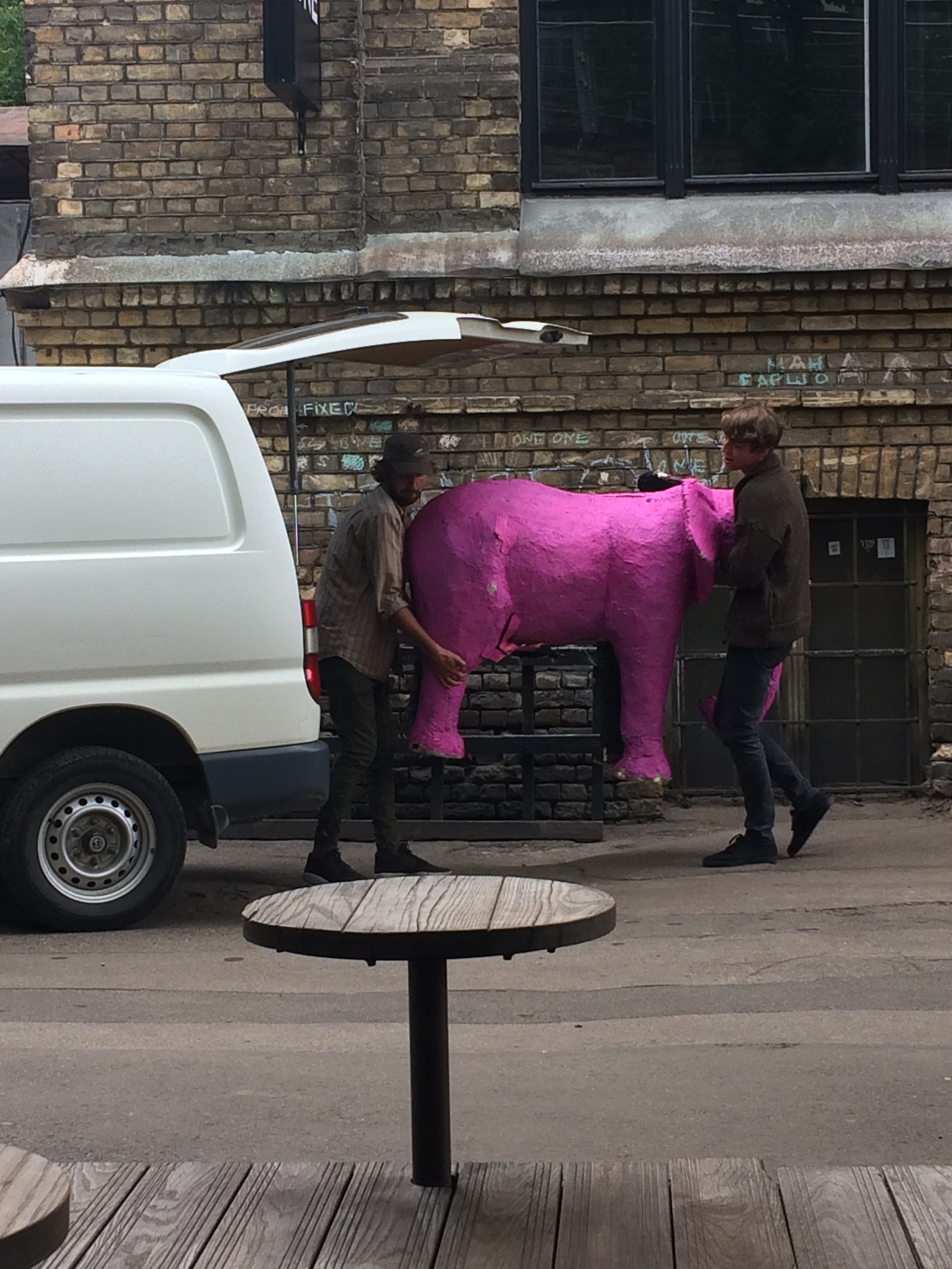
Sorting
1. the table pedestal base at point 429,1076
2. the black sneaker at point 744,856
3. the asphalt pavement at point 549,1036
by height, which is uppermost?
the table pedestal base at point 429,1076

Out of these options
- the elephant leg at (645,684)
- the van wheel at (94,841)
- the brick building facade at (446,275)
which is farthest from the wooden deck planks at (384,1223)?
the brick building facade at (446,275)

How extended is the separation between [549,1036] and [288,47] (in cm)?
573

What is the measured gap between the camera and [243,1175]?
134 inches

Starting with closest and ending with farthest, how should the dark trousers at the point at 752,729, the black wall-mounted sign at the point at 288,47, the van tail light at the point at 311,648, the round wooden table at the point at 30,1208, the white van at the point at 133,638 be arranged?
1. the round wooden table at the point at 30,1208
2. the white van at the point at 133,638
3. the van tail light at the point at 311,648
4. the dark trousers at the point at 752,729
5. the black wall-mounted sign at the point at 288,47

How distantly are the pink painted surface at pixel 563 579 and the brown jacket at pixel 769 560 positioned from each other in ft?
0.87

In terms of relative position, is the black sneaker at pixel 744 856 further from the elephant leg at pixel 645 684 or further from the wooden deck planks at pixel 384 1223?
the wooden deck planks at pixel 384 1223

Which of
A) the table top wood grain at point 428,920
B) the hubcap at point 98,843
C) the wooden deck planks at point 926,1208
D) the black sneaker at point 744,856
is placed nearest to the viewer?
the wooden deck planks at point 926,1208

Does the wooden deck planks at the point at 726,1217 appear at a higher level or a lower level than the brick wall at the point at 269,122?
lower

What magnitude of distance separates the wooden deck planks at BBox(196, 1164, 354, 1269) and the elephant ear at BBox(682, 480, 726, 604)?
5.15 metres

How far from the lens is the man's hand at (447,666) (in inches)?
317

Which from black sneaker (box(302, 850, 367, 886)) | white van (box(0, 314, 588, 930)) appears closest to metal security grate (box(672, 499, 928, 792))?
black sneaker (box(302, 850, 367, 886))

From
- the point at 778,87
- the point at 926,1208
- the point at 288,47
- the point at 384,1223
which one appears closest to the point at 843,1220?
the point at 926,1208

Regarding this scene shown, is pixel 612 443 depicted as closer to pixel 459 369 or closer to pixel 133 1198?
pixel 459 369

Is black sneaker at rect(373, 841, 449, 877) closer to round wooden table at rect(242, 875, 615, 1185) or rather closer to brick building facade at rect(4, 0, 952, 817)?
brick building facade at rect(4, 0, 952, 817)
